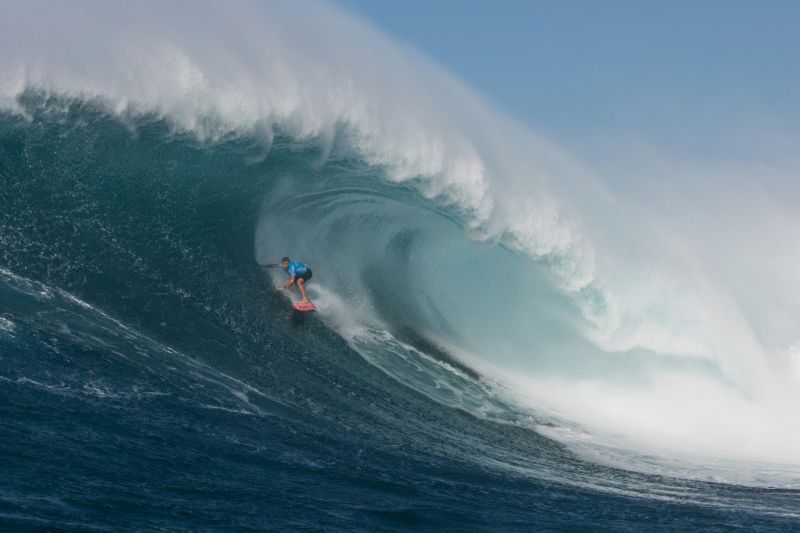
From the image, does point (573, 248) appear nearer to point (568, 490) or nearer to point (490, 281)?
point (490, 281)

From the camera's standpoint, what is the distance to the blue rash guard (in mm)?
16766

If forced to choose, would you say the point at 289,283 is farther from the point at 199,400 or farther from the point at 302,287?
the point at 199,400

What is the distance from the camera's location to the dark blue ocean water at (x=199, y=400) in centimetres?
881

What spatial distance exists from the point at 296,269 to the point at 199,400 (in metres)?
5.85

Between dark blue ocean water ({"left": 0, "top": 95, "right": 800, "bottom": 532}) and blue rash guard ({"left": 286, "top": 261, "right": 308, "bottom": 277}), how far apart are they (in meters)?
0.58

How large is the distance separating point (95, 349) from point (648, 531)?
902cm

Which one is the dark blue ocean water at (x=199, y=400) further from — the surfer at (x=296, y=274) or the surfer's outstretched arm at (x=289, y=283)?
the surfer at (x=296, y=274)

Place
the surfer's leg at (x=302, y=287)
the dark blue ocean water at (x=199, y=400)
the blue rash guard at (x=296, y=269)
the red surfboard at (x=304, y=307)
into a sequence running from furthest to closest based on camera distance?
the blue rash guard at (x=296, y=269) → the surfer's leg at (x=302, y=287) → the red surfboard at (x=304, y=307) → the dark blue ocean water at (x=199, y=400)

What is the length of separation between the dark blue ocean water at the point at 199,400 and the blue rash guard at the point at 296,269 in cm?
58

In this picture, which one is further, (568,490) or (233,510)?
(568,490)

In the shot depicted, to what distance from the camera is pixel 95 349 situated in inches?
465

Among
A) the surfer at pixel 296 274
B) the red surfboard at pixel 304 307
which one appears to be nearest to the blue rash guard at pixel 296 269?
the surfer at pixel 296 274

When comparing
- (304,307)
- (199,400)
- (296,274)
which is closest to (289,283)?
(296,274)

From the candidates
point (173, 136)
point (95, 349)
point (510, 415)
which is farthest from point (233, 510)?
point (173, 136)
